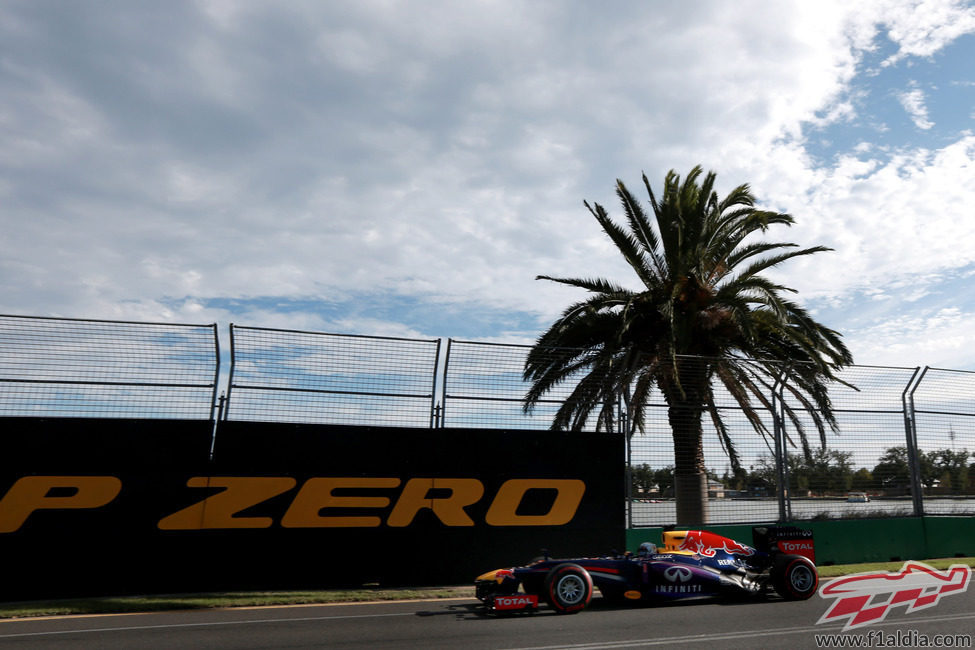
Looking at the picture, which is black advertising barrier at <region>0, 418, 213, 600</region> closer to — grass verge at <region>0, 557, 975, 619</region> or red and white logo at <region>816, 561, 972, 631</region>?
grass verge at <region>0, 557, 975, 619</region>

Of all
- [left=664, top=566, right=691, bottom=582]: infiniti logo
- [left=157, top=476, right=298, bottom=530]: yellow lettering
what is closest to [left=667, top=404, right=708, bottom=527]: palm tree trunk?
[left=664, top=566, right=691, bottom=582]: infiniti logo

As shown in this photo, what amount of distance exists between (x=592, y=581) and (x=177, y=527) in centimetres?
622

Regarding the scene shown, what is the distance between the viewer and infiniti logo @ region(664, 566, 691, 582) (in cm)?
953

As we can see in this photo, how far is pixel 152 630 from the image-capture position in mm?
7906

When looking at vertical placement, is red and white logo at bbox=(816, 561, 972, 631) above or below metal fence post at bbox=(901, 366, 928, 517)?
below

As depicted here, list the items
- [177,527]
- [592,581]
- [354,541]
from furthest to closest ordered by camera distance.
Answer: [354,541]
[177,527]
[592,581]

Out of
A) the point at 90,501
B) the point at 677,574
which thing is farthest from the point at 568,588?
the point at 90,501

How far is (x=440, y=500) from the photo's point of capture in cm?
1205

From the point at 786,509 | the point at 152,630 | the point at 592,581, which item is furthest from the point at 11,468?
the point at 786,509

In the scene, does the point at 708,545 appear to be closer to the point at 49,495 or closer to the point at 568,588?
the point at 568,588

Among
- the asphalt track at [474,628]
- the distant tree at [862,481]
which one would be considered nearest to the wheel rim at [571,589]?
the asphalt track at [474,628]

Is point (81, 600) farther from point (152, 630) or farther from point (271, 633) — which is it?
point (271, 633)

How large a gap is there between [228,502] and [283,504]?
2.70ft

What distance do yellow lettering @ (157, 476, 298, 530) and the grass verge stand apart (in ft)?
3.31
